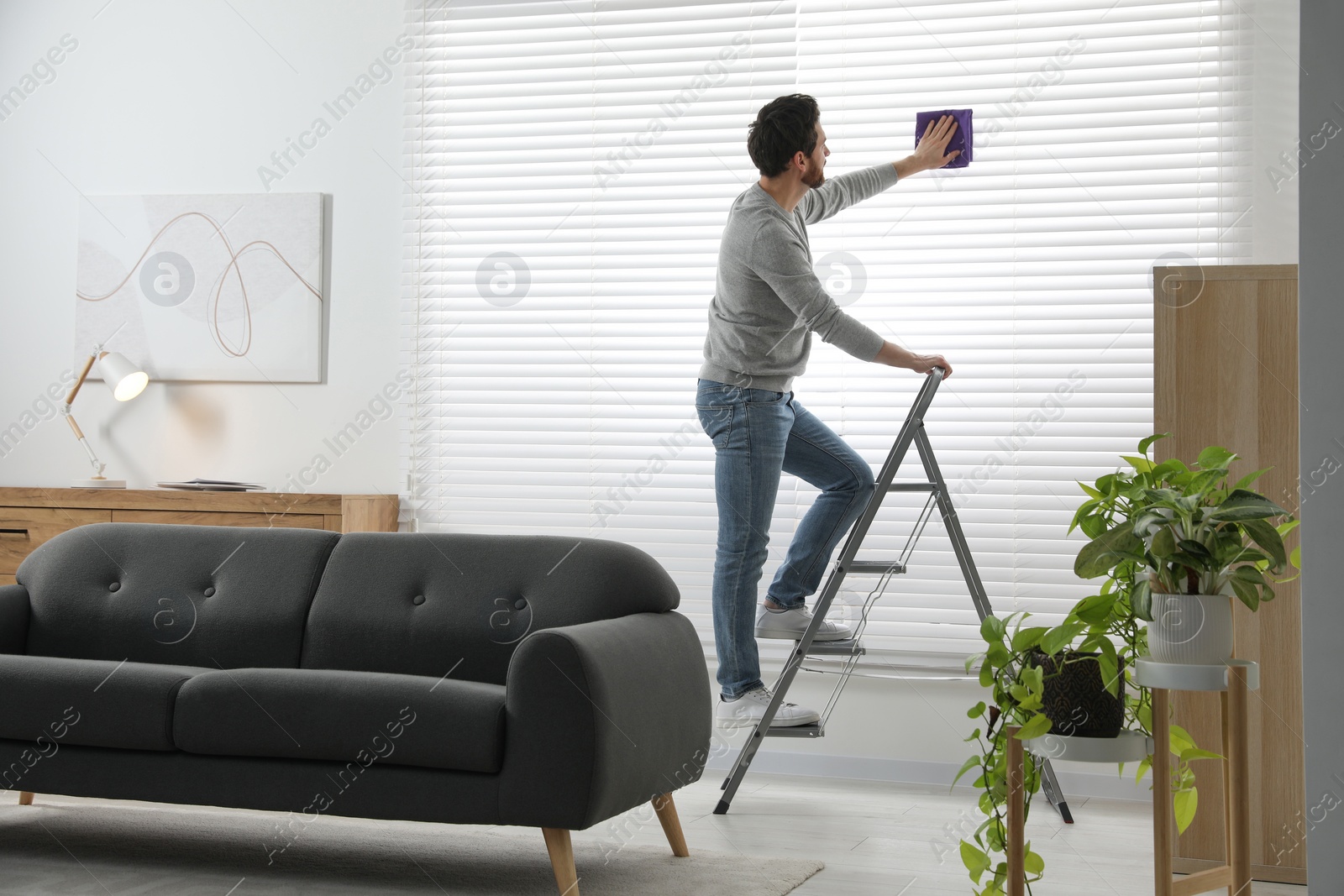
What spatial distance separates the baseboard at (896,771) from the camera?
381 cm

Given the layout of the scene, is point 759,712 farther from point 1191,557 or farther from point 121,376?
point 121,376

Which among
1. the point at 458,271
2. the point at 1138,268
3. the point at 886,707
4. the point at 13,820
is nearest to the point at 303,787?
the point at 13,820

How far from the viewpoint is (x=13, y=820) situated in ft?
10.6

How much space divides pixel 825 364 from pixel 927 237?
53 cm

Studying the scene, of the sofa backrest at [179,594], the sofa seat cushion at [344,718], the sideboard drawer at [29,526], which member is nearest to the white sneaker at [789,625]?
the sofa seat cushion at [344,718]

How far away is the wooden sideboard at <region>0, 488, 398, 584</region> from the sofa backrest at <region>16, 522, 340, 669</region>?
0.85m

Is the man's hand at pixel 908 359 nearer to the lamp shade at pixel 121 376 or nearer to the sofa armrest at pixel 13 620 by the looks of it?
the sofa armrest at pixel 13 620

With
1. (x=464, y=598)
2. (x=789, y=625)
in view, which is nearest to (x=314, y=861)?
(x=464, y=598)

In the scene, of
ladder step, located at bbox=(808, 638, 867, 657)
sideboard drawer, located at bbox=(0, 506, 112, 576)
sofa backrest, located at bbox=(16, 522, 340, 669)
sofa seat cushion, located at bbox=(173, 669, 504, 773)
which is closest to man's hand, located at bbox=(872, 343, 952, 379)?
ladder step, located at bbox=(808, 638, 867, 657)

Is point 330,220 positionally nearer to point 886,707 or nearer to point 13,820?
point 13,820

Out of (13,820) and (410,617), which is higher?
(410,617)

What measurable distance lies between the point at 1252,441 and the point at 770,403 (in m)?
1.22

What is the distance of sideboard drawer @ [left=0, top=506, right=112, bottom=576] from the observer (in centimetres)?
435

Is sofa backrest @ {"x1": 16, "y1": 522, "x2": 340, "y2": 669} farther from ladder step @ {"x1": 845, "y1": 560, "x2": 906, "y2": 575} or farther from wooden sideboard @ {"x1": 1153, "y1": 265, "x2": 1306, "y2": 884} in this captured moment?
wooden sideboard @ {"x1": 1153, "y1": 265, "x2": 1306, "y2": 884}
